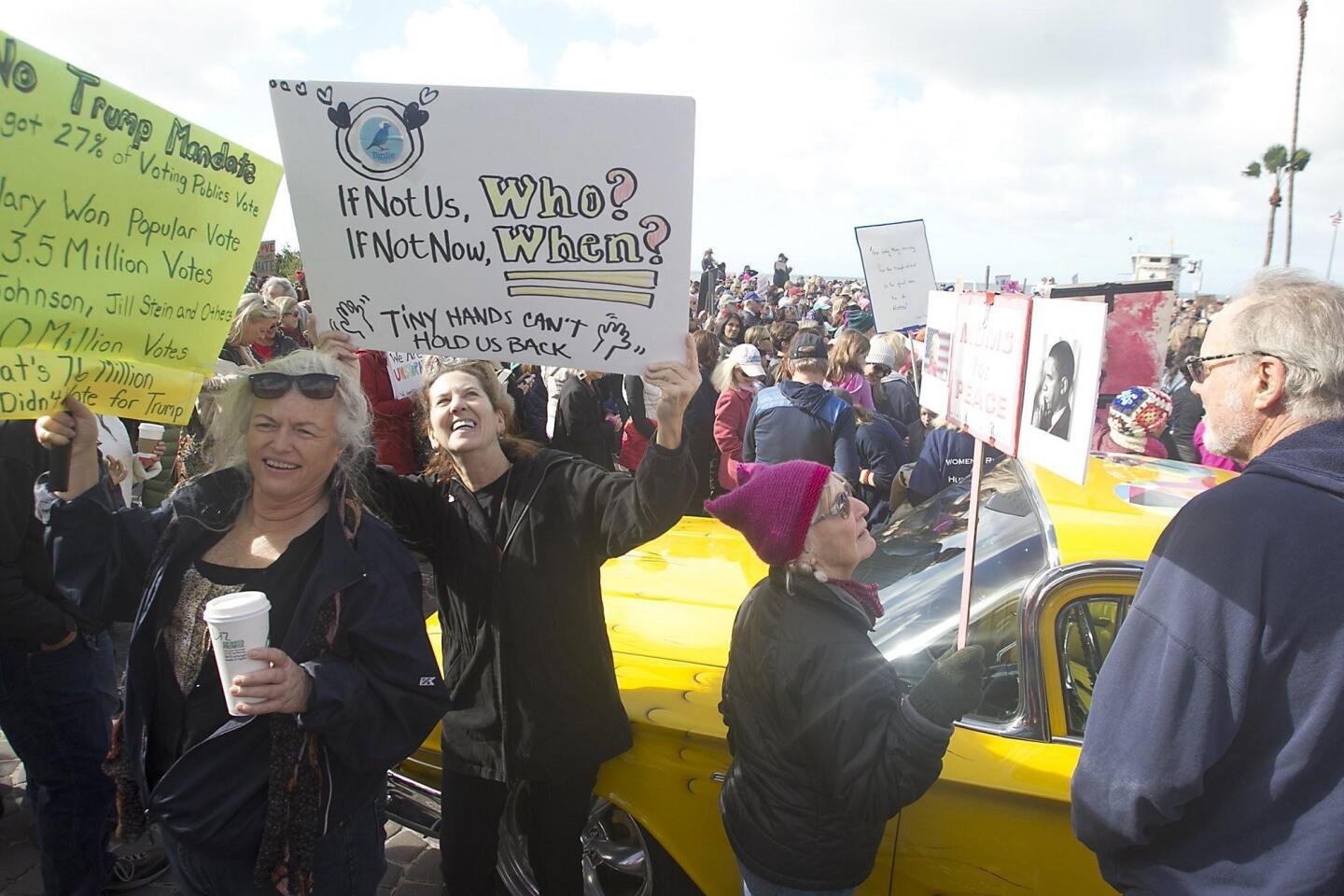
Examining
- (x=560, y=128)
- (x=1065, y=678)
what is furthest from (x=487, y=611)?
(x=1065, y=678)

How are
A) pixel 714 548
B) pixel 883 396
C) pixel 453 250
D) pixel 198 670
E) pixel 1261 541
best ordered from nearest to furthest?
pixel 1261 541
pixel 198 670
pixel 453 250
pixel 714 548
pixel 883 396

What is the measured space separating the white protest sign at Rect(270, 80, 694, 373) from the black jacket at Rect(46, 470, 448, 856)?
634mm

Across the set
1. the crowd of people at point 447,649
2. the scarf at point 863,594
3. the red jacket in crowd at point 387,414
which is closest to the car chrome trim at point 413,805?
the crowd of people at point 447,649

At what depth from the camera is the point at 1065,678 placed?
218 centimetres

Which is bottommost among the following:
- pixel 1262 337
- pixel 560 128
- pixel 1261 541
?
pixel 1261 541

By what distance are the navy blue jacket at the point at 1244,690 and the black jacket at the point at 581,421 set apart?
473 cm

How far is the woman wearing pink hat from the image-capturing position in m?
1.76

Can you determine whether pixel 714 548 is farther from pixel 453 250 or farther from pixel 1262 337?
pixel 1262 337

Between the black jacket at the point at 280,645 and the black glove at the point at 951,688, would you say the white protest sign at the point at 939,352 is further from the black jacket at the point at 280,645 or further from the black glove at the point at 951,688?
the black jacket at the point at 280,645

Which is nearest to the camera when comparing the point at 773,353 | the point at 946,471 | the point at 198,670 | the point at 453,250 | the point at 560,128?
the point at 198,670

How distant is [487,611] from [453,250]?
0.99 m

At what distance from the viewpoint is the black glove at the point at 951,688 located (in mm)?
1726

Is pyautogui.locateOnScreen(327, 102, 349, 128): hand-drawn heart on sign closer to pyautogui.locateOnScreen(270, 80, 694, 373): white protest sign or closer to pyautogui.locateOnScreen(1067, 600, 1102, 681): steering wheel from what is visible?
pyautogui.locateOnScreen(270, 80, 694, 373): white protest sign

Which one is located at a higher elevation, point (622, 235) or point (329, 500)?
point (622, 235)
